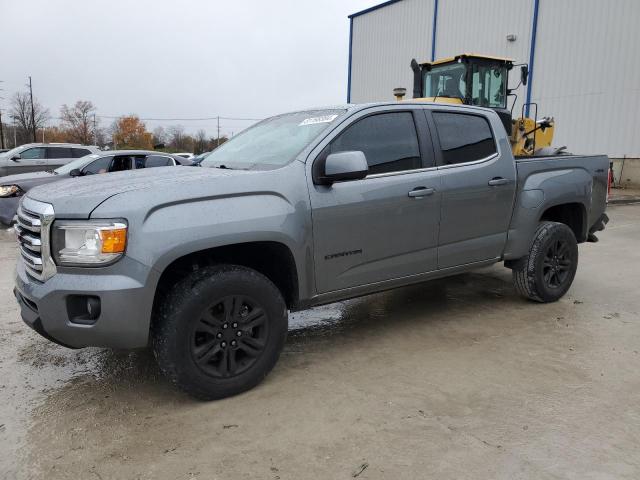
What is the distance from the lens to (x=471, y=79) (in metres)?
11.0

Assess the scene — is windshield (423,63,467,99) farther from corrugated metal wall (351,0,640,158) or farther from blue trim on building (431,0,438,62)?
blue trim on building (431,0,438,62)

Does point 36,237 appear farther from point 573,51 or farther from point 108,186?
point 573,51

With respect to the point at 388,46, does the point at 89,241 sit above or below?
below

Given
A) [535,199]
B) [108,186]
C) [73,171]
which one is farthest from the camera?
[73,171]

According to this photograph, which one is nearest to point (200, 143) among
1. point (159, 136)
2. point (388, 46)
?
point (159, 136)

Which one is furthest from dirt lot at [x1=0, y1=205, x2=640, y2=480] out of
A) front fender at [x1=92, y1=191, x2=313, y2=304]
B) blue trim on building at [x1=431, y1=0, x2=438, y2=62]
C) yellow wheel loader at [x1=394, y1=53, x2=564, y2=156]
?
blue trim on building at [x1=431, y1=0, x2=438, y2=62]

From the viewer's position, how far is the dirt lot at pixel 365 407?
8.40ft

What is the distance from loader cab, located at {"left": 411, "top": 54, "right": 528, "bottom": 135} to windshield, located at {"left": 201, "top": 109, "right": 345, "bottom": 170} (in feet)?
23.4

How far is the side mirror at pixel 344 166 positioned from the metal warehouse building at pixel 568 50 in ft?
61.8

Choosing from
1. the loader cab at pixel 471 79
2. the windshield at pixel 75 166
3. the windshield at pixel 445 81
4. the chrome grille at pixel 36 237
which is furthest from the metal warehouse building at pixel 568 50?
the chrome grille at pixel 36 237

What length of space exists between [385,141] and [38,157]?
43.6 feet

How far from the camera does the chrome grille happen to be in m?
2.87

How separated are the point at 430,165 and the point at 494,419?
1975mm

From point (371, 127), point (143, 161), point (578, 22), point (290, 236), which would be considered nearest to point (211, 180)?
point (290, 236)
